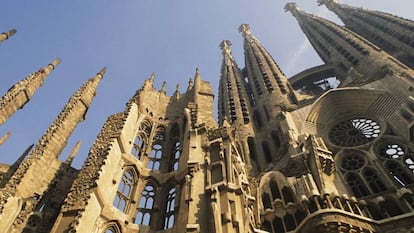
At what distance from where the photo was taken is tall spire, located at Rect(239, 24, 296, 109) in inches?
1205

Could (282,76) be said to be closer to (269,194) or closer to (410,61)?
(410,61)

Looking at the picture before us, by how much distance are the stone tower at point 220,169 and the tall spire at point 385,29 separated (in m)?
7.48

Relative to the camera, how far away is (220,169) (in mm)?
12391

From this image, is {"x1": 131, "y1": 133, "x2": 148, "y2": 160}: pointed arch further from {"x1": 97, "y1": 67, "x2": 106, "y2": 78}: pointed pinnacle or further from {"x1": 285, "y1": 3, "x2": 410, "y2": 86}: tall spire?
{"x1": 285, "y1": 3, "x2": 410, "y2": 86}: tall spire

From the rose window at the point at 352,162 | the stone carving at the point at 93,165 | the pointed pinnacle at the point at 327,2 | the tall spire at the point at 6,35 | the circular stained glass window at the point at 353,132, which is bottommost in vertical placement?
the stone carving at the point at 93,165

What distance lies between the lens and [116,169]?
13.1 meters

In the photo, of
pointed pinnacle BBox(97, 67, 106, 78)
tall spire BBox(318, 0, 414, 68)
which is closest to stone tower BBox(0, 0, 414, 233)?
pointed pinnacle BBox(97, 67, 106, 78)

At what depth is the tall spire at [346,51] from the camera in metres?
25.4

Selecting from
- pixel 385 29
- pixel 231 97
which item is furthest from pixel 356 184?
pixel 385 29

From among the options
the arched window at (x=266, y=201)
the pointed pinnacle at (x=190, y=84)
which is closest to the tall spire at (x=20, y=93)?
the pointed pinnacle at (x=190, y=84)

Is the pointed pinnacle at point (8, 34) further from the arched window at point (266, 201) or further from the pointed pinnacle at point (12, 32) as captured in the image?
the arched window at point (266, 201)

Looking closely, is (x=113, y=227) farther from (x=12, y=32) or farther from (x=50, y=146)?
(x=12, y=32)

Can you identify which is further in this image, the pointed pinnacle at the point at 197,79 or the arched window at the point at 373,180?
the pointed pinnacle at the point at 197,79

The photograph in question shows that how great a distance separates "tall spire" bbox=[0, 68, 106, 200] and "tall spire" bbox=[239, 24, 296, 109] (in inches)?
568
